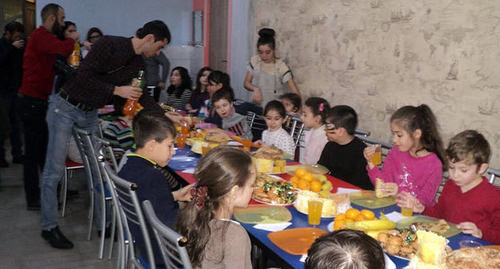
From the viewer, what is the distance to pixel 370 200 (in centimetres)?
268

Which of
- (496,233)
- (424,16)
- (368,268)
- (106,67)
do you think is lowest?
(496,233)

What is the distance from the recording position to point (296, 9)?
6.42 metres

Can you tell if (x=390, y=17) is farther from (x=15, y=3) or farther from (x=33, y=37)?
(x=15, y=3)

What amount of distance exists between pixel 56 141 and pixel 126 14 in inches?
253

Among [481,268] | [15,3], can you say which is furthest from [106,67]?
[15,3]

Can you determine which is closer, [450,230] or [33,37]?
[450,230]

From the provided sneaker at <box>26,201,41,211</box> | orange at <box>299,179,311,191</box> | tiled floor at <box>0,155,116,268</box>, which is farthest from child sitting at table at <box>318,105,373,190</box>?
sneaker at <box>26,201,41,211</box>

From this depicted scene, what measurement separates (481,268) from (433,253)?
0.53ft

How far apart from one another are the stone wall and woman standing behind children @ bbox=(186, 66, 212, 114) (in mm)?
1150

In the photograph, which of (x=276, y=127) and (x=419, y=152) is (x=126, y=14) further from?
(x=419, y=152)

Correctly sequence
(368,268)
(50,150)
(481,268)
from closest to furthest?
(368,268), (481,268), (50,150)

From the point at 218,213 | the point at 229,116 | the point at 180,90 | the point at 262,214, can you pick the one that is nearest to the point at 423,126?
the point at 262,214

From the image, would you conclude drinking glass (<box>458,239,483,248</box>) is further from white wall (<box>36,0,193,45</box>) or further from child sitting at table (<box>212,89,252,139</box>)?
white wall (<box>36,0,193,45</box>)

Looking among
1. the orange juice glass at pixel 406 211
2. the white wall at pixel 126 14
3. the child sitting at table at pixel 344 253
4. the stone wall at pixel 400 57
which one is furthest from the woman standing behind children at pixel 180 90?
the child sitting at table at pixel 344 253
